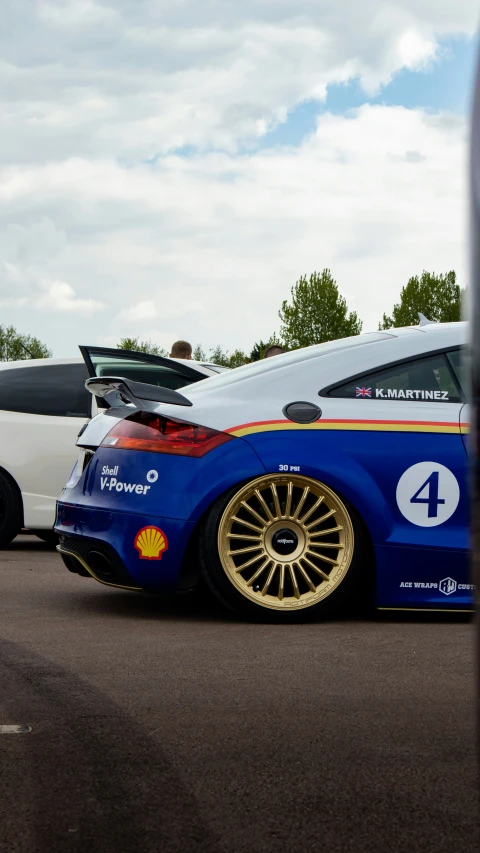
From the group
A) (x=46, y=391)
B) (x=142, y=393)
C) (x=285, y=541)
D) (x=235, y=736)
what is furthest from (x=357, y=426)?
(x=46, y=391)

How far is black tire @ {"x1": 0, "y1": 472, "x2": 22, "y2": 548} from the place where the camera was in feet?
28.7

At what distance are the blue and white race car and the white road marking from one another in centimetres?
184

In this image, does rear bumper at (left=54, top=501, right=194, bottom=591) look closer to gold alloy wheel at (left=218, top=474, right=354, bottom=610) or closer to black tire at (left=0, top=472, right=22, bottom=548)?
gold alloy wheel at (left=218, top=474, right=354, bottom=610)

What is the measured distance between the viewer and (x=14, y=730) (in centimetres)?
338

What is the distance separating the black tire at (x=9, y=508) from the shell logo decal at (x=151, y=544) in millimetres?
3754

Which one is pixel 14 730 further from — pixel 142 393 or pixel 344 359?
pixel 344 359

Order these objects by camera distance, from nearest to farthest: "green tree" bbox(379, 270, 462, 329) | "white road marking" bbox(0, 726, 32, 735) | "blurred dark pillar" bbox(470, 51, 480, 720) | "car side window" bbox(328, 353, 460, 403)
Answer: "blurred dark pillar" bbox(470, 51, 480, 720) < "white road marking" bbox(0, 726, 32, 735) < "car side window" bbox(328, 353, 460, 403) < "green tree" bbox(379, 270, 462, 329)

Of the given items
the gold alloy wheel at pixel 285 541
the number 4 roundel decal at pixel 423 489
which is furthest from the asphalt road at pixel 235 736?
the number 4 roundel decal at pixel 423 489

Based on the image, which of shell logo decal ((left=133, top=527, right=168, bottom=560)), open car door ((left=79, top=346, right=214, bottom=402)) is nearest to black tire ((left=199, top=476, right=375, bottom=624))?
shell logo decal ((left=133, top=527, right=168, bottom=560))

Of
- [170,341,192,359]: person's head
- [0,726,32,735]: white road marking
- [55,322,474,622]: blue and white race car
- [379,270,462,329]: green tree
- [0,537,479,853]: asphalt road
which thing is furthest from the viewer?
[379,270,462,329]: green tree

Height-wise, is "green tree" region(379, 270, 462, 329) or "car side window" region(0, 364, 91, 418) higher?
"green tree" region(379, 270, 462, 329)

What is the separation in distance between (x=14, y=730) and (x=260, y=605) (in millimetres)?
1981

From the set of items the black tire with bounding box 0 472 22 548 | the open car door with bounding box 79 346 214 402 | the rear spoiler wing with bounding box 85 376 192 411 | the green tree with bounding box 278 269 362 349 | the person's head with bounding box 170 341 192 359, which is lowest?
the black tire with bounding box 0 472 22 548

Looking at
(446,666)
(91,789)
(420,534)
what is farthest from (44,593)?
(91,789)
